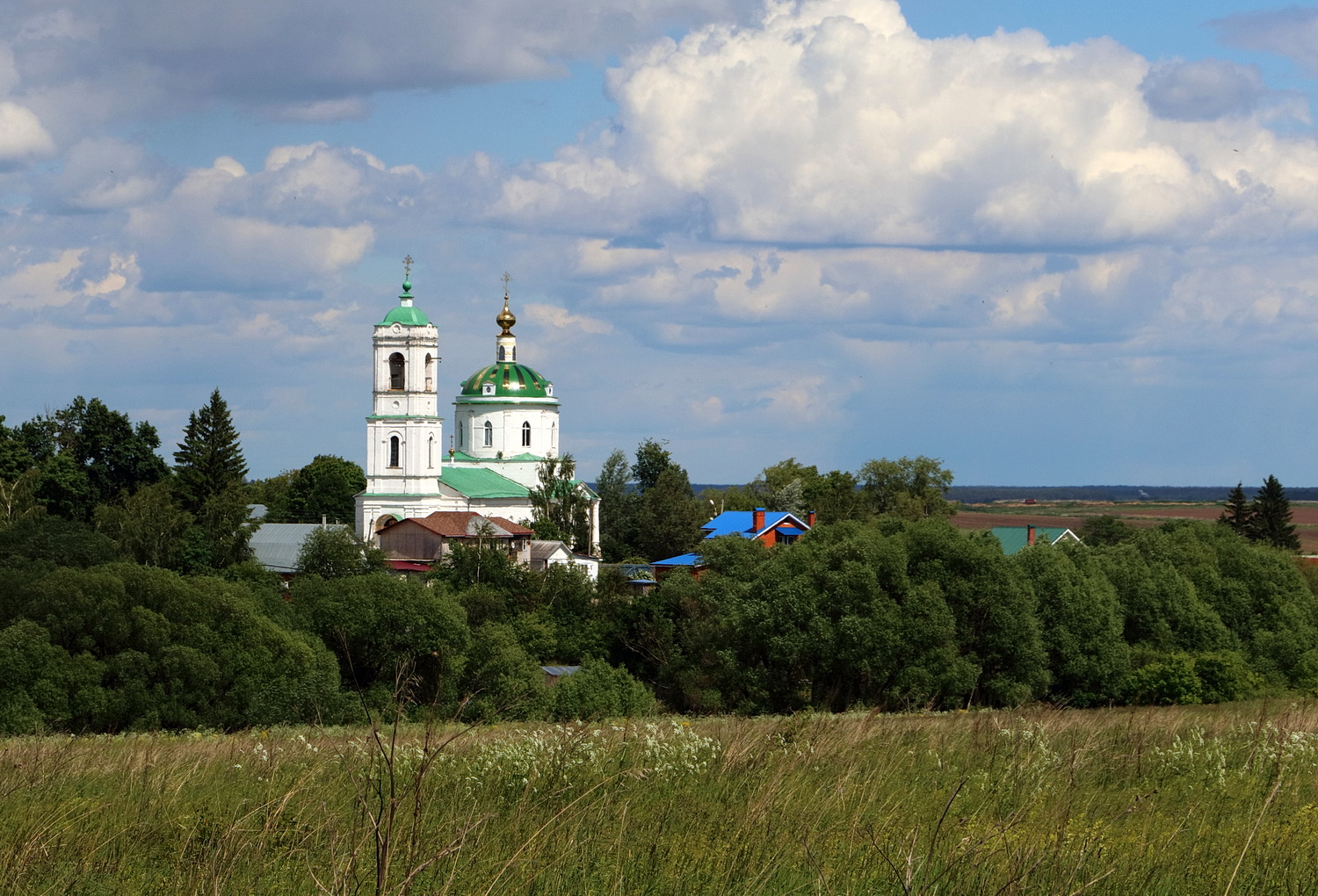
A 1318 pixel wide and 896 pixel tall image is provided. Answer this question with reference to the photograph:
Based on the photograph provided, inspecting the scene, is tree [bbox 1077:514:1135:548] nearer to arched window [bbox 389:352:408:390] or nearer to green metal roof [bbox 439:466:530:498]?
green metal roof [bbox 439:466:530:498]

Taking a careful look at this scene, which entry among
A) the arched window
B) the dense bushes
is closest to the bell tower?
the arched window

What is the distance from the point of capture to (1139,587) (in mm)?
41156

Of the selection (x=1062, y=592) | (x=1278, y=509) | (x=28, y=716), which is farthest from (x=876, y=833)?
(x=1278, y=509)

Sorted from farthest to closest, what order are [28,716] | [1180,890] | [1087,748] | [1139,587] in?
[1139,587], [28,716], [1087,748], [1180,890]

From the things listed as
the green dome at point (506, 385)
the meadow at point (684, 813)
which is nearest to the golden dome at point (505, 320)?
the green dome at point (506, 385)

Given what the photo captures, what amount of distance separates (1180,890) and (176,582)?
3096cm

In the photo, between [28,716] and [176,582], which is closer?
[28,716]

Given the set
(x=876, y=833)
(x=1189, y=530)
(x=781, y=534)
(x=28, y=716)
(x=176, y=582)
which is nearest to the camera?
(x=876, y=833)

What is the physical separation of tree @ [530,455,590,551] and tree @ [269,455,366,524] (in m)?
11.8

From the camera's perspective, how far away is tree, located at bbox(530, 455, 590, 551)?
260 feet

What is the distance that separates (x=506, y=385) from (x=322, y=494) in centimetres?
1286

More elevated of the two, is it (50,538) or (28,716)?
(50,538)

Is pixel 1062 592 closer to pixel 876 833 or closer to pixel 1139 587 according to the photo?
pixel 1139 587

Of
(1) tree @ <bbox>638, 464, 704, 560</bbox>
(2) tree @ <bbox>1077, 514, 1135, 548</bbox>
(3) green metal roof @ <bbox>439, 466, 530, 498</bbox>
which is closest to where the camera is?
(2) tree @ <bbox>1077, 514, 1135, 548</bbox>
